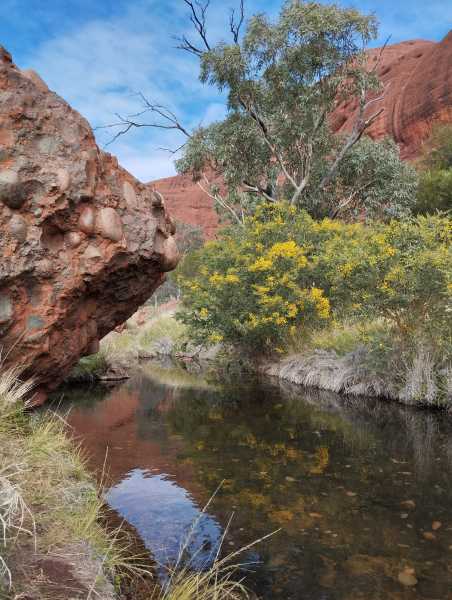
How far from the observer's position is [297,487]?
4910mm

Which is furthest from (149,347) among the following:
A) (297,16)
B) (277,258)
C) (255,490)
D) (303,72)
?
(255,490)

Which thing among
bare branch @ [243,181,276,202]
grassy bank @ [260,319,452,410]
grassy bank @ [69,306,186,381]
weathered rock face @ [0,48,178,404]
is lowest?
grassy bank @ [69,306,186,381]

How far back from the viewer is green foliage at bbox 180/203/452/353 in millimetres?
8484

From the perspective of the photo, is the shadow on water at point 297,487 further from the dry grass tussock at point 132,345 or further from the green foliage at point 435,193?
the green foliage at point 435,193

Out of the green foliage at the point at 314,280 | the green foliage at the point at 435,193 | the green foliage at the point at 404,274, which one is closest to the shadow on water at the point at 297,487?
the green foliage at the point at 404,274

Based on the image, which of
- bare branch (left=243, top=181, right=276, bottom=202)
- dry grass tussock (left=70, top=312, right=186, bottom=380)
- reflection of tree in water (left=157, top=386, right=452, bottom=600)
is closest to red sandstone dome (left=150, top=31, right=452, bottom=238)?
bare branch (left=243, top=181, right=276, bottom=202)

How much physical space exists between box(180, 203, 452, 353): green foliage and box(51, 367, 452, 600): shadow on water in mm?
1800

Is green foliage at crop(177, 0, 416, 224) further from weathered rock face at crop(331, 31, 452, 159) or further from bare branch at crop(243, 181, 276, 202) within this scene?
weathered rock face at crop(331, 31, 452, 159)

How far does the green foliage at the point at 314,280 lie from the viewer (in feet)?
27.8

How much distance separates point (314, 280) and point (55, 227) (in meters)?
10.6

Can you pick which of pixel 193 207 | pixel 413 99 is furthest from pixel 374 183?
pixel 193 207

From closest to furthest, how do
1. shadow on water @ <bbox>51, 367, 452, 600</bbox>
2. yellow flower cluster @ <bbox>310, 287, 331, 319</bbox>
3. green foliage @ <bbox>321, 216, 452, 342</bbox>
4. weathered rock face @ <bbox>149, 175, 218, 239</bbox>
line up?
shadow on water @ <bbox>51, 367, 452, 600</bbox>, green foliage @ <bbox>321, 216, 452, 342</bbox>, yellow flower cluster @ <bbox>310, 287, 331, 319</bbox>, weathered rock face @ <bbox>149, 175, 218, 239</bbox>

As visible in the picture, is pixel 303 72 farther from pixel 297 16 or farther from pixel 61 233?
pixel 61 233

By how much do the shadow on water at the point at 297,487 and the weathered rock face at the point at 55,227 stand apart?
5.38 ft
